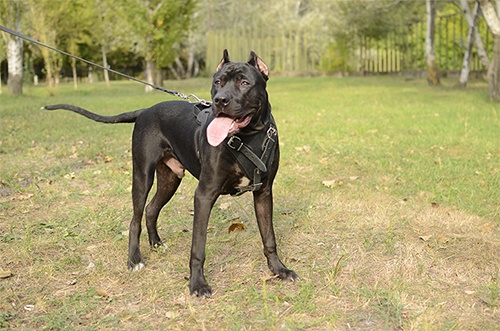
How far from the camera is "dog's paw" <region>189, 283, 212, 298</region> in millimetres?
3281

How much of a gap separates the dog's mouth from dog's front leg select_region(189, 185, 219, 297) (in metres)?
0.45

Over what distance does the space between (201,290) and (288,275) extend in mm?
687

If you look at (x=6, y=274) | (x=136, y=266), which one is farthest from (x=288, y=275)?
(x=6, y=274)

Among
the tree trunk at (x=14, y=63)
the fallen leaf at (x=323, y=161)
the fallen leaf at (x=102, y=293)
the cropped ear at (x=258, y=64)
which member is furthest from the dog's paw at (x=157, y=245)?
the tree trunk at (x=14, y=63)

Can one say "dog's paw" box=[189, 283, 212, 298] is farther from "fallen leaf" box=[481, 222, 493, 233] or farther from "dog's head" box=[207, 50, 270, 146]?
"fallen leaf" box=[481, 222, 493, 233]

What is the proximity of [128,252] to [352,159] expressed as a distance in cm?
426

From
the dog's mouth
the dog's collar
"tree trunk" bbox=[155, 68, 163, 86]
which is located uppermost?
"tree trunk" bbox=[155, 68, 163, 86]

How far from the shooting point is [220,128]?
3.01m

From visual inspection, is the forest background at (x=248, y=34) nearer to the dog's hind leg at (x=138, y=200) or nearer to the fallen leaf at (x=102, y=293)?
the dog's hind leg at (x=138, y=200)

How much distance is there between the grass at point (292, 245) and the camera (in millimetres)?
3066

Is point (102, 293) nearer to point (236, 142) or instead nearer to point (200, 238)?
point (200, 238)

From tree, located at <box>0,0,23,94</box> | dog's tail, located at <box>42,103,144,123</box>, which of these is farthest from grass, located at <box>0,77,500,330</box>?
tree, located at <box>0,0,23,94</box>

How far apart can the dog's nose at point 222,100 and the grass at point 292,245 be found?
1310mm

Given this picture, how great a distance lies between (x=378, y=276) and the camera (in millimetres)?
3539
